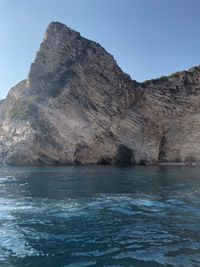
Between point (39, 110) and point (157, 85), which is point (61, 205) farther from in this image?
point (157, 85)

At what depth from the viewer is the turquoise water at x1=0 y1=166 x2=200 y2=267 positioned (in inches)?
409

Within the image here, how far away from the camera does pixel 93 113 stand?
198ft

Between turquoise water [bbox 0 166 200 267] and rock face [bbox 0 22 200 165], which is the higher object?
rock face [bbox 0 22 200 165]

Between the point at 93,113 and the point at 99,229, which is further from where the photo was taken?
the point at 93,113

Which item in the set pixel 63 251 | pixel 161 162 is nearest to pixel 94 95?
pixel 161 162

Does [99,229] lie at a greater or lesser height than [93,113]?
lesser

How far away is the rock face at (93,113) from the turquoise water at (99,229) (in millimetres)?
35239

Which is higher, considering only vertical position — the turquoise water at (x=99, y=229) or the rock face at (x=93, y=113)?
the rock face at (x=93, y=113)

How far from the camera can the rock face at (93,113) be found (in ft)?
192

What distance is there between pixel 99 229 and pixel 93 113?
4695 cm

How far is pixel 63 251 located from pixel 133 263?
2.27 meters

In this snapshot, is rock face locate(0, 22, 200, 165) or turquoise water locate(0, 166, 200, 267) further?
rock face locate(0, 22, 200, 165)

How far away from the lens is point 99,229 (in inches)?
543

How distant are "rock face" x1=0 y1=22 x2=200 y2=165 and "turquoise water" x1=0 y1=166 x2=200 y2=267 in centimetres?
3524
